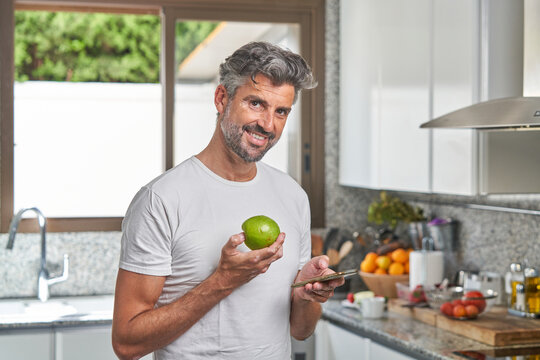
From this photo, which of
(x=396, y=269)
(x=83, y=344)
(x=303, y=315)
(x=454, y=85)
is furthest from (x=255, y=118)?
(x=396, y=269)

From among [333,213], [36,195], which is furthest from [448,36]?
[36,195]

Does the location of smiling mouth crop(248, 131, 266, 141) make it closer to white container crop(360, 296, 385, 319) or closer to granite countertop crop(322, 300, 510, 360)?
granite countertop crop(322, 300, 510, 360)

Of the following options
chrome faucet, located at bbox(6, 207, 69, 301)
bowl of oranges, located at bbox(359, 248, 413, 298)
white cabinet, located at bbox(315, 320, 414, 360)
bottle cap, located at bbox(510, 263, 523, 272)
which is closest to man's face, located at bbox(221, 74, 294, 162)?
white cabinet, located at bbox(315, 320, 414, 360)

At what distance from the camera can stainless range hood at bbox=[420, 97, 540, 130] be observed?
224 centimetres

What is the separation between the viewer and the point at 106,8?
3873mm

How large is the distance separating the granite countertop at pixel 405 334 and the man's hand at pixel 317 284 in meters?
0.82

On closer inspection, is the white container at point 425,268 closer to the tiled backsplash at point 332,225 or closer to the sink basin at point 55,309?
the tiled backsplash at point 332,225

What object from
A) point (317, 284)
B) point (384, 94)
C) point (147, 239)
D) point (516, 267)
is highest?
point (384, 94)

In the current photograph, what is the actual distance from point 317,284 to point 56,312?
203 cm

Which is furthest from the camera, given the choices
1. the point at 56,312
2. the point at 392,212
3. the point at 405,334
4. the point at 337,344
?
the point at 392,212

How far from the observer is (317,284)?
174cm

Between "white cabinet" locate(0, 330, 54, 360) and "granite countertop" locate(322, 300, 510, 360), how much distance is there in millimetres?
1143

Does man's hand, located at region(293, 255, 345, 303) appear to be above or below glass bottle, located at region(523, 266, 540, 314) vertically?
above

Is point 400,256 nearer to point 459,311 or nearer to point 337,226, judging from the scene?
point 337,226
